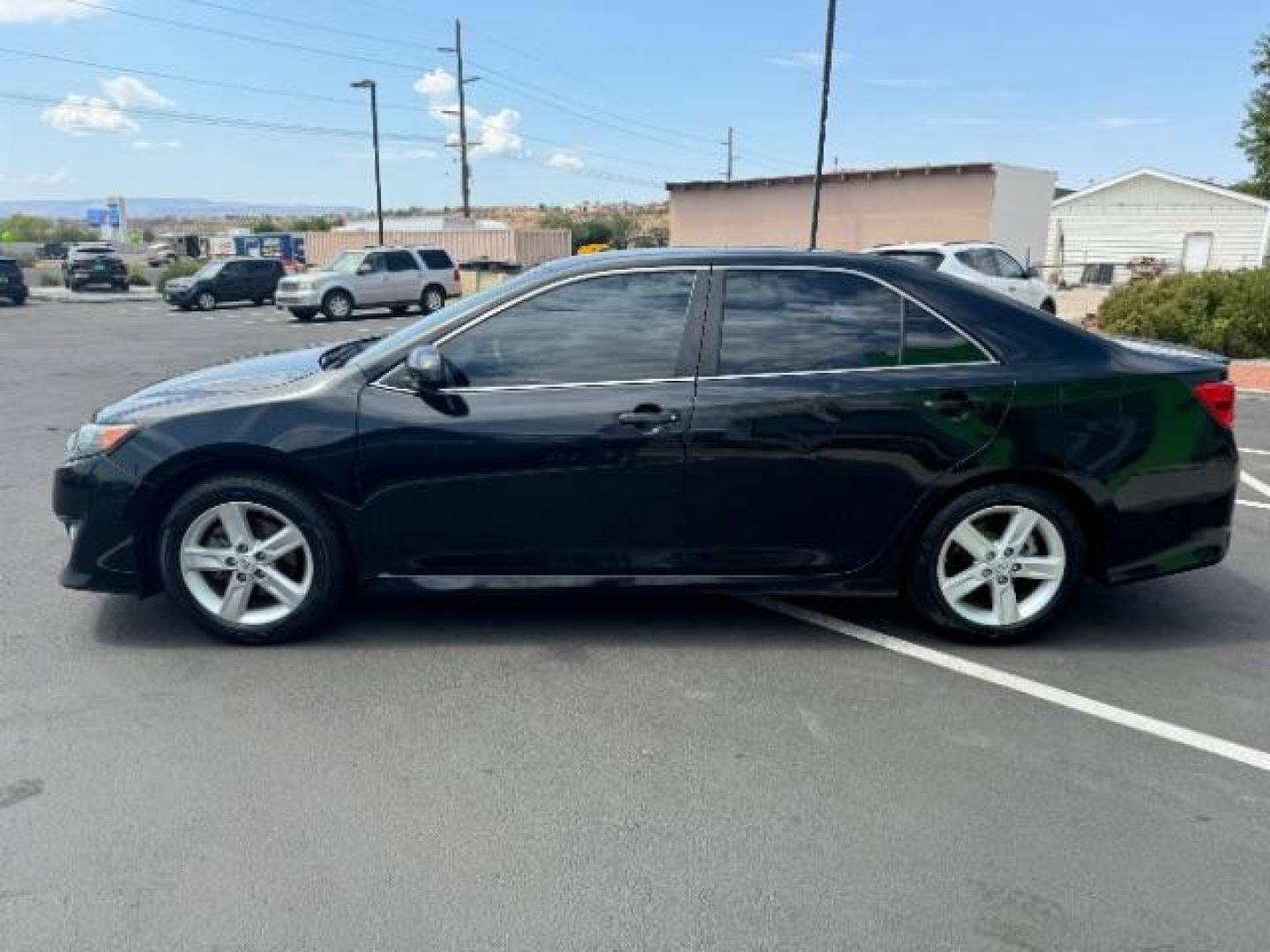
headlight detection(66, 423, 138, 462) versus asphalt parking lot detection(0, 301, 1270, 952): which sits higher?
headlight detection(66, 423, 138, 462)

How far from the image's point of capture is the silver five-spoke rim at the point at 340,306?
24.2 m

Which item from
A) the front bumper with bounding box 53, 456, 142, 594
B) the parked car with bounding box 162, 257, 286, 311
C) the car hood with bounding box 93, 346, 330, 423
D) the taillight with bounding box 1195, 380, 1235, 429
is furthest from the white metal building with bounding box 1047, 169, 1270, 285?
the front bumper with bounding box 53, 456, 142, 594

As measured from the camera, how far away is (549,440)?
3822 millimetres

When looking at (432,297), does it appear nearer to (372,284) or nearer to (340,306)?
(372,284)

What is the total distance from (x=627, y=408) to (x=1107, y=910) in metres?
2.28

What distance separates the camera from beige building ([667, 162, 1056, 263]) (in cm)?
3086

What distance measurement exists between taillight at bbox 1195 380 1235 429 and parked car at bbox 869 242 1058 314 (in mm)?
10672

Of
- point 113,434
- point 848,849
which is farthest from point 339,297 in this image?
point 848,849

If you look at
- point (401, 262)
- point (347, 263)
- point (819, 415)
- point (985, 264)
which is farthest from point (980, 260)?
point (347, 263)

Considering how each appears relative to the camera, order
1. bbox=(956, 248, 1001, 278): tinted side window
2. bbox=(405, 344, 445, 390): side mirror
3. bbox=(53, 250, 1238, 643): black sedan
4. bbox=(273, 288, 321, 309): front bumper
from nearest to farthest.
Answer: bbox=(405, 344, 445, 390): side mirror → bbox=(53, 250, 1238, 643): black sedan → bbox=(956, 248, 1001, 278): tinted side window → bbox=(273, 288, 321, 309): front bumper

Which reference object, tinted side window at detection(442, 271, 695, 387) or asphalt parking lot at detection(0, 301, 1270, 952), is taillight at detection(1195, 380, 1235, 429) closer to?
asphalt parking lot at detection(0, 301, 1270, 952)

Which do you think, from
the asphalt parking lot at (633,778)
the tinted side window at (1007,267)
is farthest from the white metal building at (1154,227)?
the asphalt parking lot at (633,778)

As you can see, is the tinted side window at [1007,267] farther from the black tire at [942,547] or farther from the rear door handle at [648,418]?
the rear door handle at [648,418]

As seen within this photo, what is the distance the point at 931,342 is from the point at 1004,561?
0.95m
